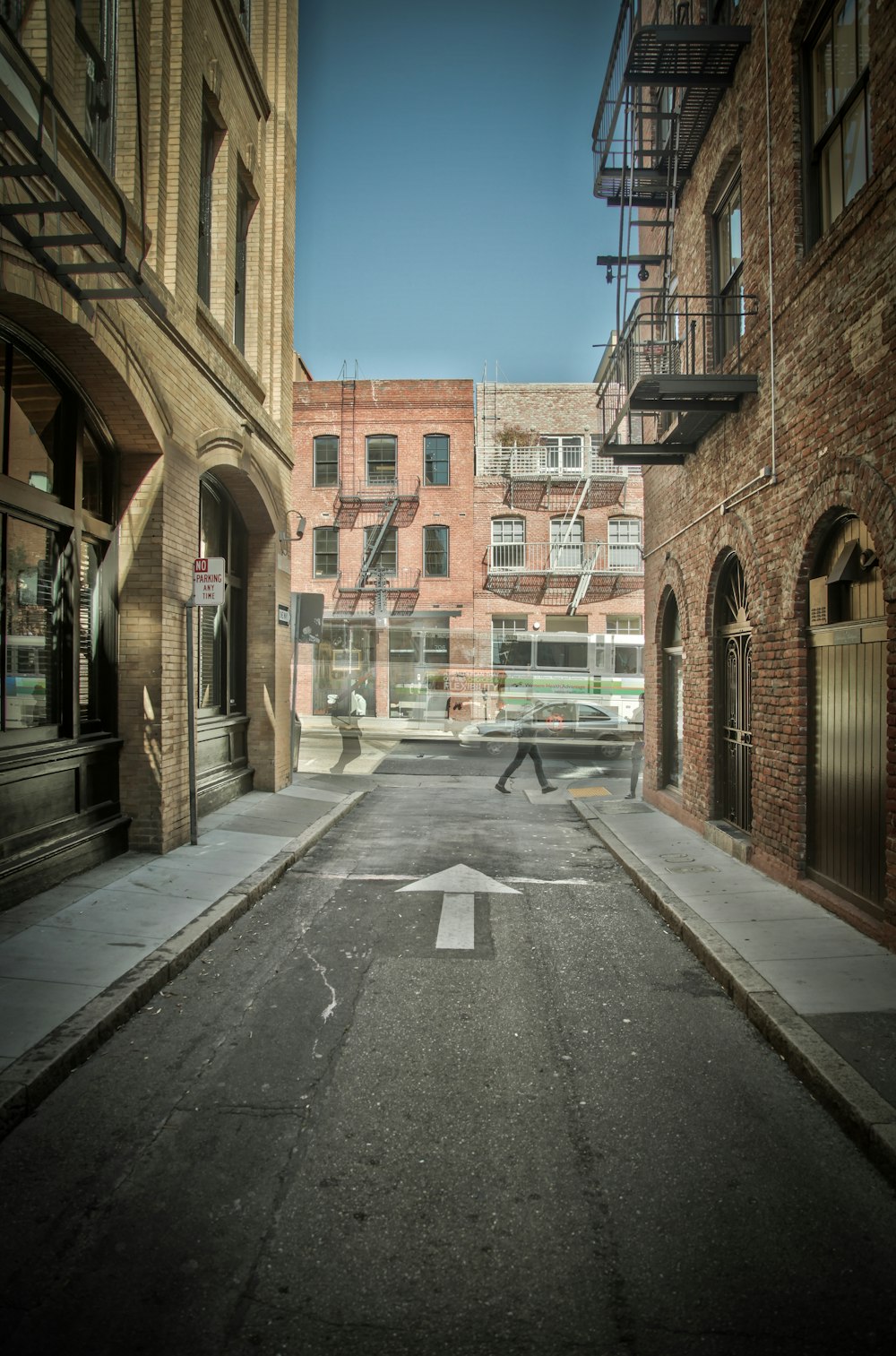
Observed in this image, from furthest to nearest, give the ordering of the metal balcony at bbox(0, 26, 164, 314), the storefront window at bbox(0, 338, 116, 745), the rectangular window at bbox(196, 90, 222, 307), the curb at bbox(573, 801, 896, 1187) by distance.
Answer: the rectangular window at bbox(196, 90, 222, 307), the storefront window at bbox(0, 338, 116, 745), the metal balcony at bbox(0, 26, 164, 314), the curb at bbox(573, 801, 896, 1187)

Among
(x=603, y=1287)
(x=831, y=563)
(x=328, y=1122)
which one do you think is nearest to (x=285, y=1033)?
(x=328, y=1122)

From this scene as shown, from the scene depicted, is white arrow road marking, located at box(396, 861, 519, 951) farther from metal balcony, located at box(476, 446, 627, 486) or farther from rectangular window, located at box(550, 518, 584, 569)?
metal balcony, located at box(476, 446, 627, 486)

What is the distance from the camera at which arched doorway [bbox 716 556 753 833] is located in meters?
9.10

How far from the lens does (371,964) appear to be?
5844 mm

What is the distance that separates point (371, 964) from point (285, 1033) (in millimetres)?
1240

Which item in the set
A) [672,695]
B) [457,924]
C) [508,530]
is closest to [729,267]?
[672,695]

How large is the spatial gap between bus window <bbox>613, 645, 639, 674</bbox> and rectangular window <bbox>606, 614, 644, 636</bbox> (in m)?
5.45

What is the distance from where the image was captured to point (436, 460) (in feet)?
110

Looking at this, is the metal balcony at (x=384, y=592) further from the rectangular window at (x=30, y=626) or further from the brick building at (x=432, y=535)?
the rectangular window at (x=30, y=626)

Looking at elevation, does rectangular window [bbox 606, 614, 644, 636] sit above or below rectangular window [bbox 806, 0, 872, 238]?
below

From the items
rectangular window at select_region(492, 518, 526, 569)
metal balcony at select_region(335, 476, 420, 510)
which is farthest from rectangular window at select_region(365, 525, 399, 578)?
rectangular window at select_region(492, 518, 526, 569)

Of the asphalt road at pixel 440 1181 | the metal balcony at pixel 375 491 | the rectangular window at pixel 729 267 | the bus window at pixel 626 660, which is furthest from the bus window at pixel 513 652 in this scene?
the asphalt road at pixel 440 1181

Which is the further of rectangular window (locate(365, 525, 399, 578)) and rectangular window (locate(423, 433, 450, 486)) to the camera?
rectangular window (locate(423, 433, 450, 486))

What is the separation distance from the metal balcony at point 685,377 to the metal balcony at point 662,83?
5.47 feet
